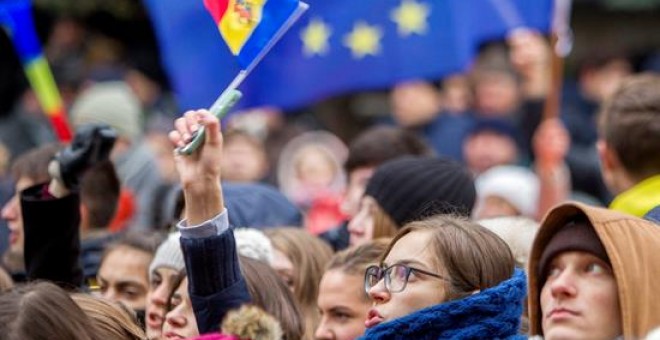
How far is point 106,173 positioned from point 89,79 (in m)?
7.04

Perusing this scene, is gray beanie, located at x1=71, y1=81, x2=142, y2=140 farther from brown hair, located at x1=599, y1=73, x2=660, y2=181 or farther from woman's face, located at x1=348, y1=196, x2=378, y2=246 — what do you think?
brown hair, located at x1=599, y1=73, x2=660, y2=181

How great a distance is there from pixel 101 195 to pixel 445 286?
293 centimetres

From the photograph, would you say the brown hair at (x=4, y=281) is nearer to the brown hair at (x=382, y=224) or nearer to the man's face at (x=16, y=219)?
the man's face at (x=16, y=219)

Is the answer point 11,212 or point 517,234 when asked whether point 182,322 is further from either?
A: point 11,212

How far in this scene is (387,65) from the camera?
8.66 m

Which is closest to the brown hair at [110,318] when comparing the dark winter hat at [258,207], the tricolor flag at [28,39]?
the dark winter hat at [258,207]

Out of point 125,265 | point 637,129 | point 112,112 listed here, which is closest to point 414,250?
point 637,129

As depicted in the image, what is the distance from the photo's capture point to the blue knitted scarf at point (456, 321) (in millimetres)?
4484

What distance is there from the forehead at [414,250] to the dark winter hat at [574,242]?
465mm

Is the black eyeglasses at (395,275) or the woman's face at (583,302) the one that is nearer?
the woman's face at (583,302)

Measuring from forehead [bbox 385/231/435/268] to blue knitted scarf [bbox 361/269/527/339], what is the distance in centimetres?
21

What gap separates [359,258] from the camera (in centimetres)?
547

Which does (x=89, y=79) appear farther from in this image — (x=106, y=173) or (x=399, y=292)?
(x=399, y=292)

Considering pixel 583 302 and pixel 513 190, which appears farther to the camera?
pixel 513 190
